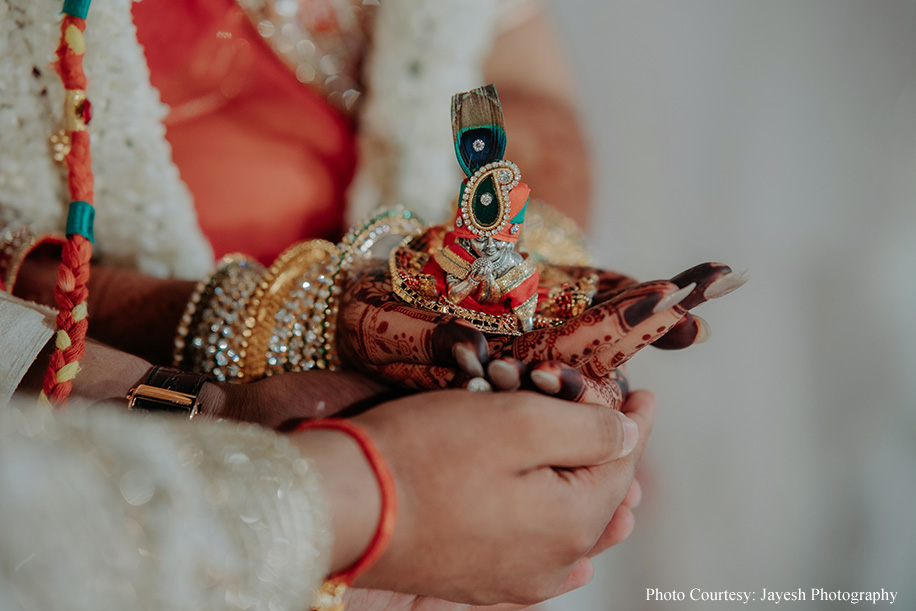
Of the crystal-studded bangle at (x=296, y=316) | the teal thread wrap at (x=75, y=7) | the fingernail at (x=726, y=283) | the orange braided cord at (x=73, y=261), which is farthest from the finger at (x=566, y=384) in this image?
the teal thread wrap at (x=75, y=7)

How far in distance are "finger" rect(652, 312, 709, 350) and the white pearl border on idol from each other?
0.15 m

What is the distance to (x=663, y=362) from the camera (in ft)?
4.13

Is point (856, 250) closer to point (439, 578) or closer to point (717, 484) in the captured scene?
point (717, 484)

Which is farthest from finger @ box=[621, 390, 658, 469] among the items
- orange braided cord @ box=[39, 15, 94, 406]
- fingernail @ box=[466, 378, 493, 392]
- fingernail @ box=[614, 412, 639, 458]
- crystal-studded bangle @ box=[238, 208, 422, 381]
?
orange braided cord @ box=[39, 15, 94, 406]

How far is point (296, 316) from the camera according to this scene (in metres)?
0.55

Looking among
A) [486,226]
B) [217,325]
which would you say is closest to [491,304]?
[486,226]

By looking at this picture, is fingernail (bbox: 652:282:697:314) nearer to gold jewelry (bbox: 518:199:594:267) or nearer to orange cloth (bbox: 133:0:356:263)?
gold jewelry (bbox: 518:199:594:267)

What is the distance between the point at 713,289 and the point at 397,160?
57cm

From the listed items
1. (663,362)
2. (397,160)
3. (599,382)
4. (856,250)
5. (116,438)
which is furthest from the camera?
(663,362)

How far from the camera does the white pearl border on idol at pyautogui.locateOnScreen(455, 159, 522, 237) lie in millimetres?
440

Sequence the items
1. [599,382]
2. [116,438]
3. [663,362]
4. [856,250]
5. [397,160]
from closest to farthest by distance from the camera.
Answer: [116,438] → [599,382] → [397,160] → [856,250] → [663,362]

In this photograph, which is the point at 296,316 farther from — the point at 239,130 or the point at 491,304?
the point at 239,130

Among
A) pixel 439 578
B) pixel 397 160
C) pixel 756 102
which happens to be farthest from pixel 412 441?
pixel 756 102

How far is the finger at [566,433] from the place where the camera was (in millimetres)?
386
